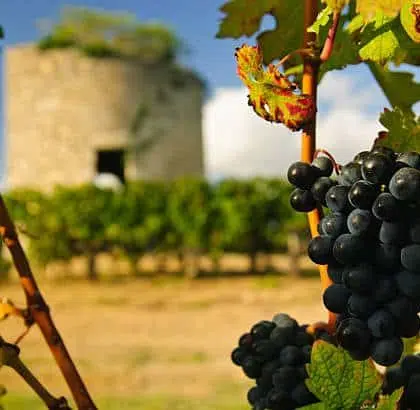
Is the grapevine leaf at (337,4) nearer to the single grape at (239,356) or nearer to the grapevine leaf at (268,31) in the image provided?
the grapevine leaf at (268,31)

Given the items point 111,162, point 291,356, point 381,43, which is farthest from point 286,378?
point 111,162

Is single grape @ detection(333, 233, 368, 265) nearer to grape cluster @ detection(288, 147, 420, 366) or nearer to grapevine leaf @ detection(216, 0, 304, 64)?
grape cluster @ detection(288, 147, 420, 366)

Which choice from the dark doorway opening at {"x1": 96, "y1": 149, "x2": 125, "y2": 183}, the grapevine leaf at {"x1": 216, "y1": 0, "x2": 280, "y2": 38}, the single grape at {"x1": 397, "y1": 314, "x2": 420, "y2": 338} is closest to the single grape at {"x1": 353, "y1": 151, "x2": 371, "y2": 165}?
the single grape at {"x1": 397, "y1": 314, "x2": 420, "y2": 338}

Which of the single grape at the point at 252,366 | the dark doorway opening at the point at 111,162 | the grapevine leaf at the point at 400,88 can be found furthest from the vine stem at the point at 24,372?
the dark doorway opening at the point at 111,162

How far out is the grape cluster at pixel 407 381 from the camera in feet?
1.80

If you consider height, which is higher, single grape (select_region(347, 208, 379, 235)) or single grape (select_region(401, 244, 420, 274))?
single grape (select_region(347, 208, 379, 235))

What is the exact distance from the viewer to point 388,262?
1.57 ft

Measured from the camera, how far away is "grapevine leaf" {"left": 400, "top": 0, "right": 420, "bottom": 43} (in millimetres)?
493

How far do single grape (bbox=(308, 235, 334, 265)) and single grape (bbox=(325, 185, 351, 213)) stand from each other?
2cm

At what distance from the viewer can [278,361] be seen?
0.64m

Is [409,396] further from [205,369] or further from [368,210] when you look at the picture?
[205,369]

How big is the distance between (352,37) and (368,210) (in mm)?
178

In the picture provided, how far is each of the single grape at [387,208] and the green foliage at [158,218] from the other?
11990 mm

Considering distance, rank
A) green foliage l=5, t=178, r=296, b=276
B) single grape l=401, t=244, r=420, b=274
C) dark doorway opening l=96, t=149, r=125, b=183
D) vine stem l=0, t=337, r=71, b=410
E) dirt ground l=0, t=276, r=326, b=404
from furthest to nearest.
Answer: dark doorway opening l=96, t=149, r=125, b=183
green foliage l=5, t=178, r=296, b=276
dirt ground l=0, t=276, r=326, b=404
vine stem l=0, t=337, r=71, b=410
single grape l=401, t=244, r=420, b=274
